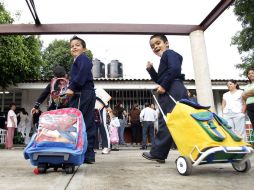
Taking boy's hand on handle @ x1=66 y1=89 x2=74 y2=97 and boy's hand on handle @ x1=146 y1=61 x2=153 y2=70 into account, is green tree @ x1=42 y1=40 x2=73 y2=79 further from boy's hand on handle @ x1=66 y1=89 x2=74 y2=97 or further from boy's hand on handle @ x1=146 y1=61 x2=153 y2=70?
boy's hand on handle @ x1=66 y1=89 x2=74 y2=97

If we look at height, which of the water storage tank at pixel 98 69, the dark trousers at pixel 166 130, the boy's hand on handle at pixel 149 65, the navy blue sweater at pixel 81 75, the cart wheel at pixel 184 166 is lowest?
the cart wheel at pixel 184 166

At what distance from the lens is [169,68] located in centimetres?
380

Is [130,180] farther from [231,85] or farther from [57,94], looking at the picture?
[231,85]

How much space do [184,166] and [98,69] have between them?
56.8ft

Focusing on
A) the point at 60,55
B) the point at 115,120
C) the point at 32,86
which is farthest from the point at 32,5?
the point at 60,55

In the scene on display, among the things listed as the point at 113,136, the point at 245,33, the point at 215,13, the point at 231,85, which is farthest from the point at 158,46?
the point at 245,33

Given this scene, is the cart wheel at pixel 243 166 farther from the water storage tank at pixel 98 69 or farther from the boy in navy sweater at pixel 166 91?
the water storage tank at pixel 98 69

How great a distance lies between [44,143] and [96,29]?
4.12 meters

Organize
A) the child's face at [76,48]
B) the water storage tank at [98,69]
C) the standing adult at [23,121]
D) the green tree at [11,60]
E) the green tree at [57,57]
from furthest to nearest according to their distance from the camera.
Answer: the green tree at [57,57] < the water storage tank at [98,69] < the green tree at [11,60] < the standing adult at [23,121] < the child's face at [76,48]

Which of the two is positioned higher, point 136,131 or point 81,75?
point 81,75

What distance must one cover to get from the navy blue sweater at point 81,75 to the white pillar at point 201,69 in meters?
3.45

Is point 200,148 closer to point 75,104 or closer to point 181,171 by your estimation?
point 181,171

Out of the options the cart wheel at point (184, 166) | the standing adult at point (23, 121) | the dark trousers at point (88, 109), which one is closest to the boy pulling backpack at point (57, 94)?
the dark trousers at point (88, 109)

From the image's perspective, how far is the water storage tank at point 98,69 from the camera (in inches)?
771
